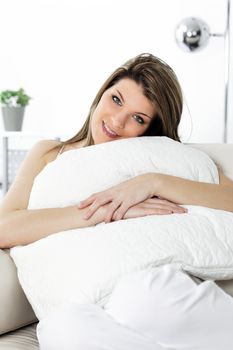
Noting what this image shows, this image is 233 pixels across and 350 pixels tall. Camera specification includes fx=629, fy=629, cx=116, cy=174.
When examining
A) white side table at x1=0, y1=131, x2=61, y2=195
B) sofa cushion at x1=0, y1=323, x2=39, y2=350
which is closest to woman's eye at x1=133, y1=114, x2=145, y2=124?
sofa cushion at x1=0, y1=323, x2=39, y2=350

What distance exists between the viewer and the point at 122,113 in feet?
5.90

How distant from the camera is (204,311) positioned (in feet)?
3.77

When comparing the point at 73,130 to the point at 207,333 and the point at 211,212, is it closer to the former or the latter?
the point at 211,212

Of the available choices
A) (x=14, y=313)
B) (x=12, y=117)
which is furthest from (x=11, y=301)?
(x=12, y=117)

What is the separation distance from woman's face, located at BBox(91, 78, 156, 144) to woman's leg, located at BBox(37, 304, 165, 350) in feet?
2.41

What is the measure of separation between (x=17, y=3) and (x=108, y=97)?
3.19 m

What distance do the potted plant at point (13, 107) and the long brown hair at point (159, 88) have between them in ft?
7.63

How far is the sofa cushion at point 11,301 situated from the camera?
1.37 metres

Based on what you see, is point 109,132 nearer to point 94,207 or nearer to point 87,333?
point 94,207

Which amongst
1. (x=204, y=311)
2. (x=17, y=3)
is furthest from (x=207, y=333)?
(x=17, y=3)

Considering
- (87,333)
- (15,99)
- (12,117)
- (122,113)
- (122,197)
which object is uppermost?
(122,113)

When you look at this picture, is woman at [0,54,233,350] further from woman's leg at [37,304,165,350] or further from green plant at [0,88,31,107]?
green plant at [0,88,31,107]

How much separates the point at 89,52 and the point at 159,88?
281 cm

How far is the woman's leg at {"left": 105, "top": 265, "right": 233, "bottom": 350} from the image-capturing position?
3.66 ft
